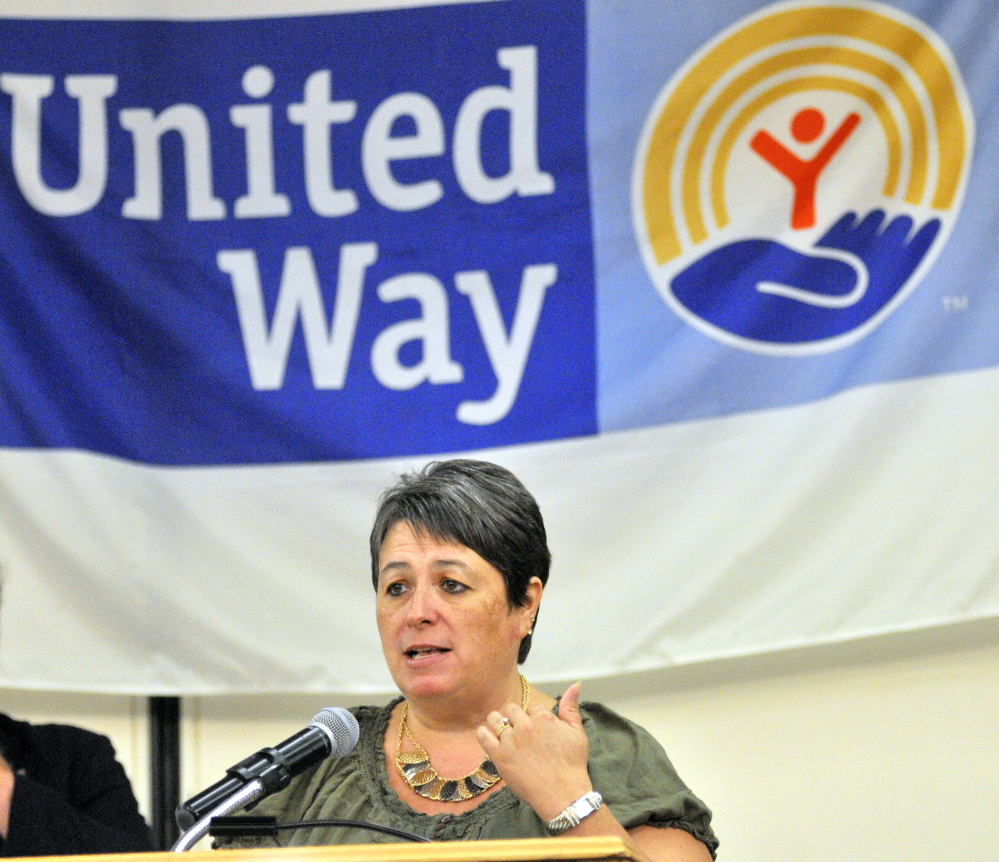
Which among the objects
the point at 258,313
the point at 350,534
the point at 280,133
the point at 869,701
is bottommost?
the point at 869,701

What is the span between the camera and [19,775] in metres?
1.83

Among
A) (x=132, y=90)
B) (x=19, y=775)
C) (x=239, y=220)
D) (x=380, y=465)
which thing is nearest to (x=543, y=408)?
(x=380, y=465)

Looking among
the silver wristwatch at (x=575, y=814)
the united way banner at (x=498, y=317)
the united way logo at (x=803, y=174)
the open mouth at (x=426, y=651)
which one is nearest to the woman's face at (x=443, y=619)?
the open mouth at (x=426, y=651)

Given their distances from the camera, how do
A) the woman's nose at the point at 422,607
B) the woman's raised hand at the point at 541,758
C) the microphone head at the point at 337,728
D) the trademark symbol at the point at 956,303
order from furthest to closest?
the trademark symbol at the point at 956,303 < the woman's nose at the point at 422,607 < the woman's raised hand at the point at 541,758 < the microphone head at the point at 337,728

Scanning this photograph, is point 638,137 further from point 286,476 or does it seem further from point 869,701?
point 869,701

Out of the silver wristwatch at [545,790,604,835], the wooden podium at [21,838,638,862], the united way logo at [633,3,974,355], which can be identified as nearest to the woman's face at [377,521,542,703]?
the silver wristwatch at [545,790,604,835]

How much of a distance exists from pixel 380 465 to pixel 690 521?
2.20 feet

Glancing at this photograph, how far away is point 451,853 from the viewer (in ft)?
4.15

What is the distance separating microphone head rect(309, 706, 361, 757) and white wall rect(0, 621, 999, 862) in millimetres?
1248

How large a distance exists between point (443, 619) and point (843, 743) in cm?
127

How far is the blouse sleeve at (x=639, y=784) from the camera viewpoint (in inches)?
73.9

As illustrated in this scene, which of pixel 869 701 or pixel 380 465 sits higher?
pixel 380 465

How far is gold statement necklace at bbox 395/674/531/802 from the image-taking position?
1967mm

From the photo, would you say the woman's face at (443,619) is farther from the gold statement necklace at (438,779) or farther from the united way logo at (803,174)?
the united way logo at (803,174)
